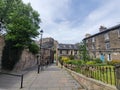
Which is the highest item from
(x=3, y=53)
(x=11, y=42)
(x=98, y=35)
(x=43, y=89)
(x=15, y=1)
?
(x=15, y=1)

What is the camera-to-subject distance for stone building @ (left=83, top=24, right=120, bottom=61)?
33.8m

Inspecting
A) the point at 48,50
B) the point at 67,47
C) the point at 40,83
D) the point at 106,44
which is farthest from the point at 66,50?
the point at 40,83

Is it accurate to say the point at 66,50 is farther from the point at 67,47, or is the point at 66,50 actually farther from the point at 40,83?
the point at 40,83

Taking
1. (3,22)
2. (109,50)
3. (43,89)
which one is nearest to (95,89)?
(43,89)

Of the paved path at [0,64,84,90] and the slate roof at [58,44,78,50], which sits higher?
the slate roof at [58,44,78,50]

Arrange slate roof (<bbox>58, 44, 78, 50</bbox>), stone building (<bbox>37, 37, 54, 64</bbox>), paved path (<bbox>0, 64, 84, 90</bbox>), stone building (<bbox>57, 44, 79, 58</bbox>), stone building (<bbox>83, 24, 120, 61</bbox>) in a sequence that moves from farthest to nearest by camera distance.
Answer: stone building (<bbox>37, 37, 54, 64</bbox>)
slate roof (<bbox>58, 44, 78, 50</bbox>)
stone building (<bbox>57, 44, 79, 58</bbox>)
stone building (<bbox>83, 24, 120, 61</bbox>)
paved path (<bbox>0, 64, 84, 90</bbox>)

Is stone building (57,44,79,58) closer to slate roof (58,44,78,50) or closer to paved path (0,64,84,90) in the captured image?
slate roof (58,44,78,50)

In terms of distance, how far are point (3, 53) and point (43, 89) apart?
11886 mm

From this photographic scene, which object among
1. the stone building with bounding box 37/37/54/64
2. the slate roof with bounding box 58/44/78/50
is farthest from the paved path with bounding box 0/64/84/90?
the stone building with bounding box 37/37/54/64

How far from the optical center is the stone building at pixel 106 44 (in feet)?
111

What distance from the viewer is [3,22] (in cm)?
2953

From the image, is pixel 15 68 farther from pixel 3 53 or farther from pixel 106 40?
pixel 106 40

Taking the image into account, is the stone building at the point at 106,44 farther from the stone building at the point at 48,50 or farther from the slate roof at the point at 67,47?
the stone building at the point at 48,50

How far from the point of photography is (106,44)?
3797 cm
